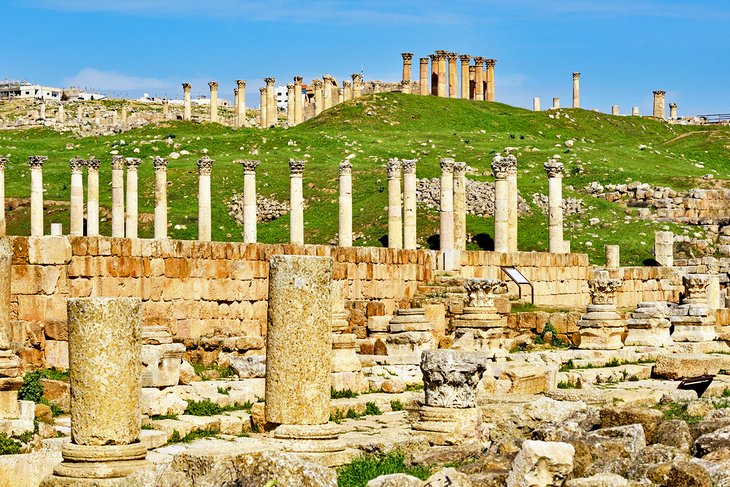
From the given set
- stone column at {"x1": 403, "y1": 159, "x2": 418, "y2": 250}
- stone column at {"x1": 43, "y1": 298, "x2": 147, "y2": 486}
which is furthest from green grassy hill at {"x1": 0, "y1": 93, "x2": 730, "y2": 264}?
stone column at {"x1": 43, "y1": 298, "x2": 147, "y2": 486}

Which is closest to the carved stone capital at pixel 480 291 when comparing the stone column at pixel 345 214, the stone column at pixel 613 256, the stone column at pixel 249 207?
the stone column at pixel 249 207

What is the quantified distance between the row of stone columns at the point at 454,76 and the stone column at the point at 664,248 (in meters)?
42.3

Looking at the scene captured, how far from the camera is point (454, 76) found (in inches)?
3733

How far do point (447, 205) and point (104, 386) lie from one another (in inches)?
1240

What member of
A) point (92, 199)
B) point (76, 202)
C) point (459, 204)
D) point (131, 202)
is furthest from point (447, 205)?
point (76, 202)

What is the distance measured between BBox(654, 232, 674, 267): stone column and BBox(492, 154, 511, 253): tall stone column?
24.3 ft

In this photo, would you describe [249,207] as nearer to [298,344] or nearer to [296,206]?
[296,206]

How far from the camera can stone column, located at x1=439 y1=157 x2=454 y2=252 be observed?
147 ft

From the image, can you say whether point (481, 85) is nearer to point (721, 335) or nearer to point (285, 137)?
point (285, 137)

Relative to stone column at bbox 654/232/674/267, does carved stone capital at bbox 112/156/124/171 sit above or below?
above

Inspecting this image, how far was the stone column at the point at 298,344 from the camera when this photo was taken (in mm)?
16094

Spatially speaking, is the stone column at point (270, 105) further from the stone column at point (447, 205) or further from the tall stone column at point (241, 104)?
the stone column at point (447, 205)

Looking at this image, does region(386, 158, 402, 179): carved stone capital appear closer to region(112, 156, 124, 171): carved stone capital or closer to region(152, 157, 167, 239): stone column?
region(152, 157, 167, 239): stone column

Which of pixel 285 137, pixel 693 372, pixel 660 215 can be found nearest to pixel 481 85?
pixel 285 137
